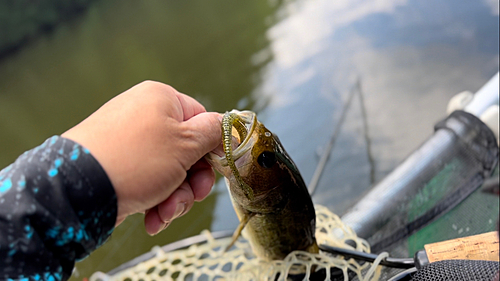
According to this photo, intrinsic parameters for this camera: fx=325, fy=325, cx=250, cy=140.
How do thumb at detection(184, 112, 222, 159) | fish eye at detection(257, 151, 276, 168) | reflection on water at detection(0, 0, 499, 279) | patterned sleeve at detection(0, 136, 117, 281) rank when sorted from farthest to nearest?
reflection on water at detection(0, 0, 499, 279), fish eye at detection(257, 151, 276, 168), thumb at detection(184, 112, 222, 159), patterned sleeve at detection(0, 136, 117, 281)

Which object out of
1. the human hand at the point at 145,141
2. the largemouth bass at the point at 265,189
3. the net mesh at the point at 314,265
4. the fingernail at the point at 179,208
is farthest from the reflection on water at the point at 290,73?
the human hand at the point at 145,141

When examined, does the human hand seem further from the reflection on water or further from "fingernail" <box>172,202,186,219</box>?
the reflection on water

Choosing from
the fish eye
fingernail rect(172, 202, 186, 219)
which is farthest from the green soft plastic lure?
fingernail rect(172, 202, 186, 219)

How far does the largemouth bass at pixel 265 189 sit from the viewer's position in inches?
54.4

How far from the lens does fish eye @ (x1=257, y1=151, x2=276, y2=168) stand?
146cm

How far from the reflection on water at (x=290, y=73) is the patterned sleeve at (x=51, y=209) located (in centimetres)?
343

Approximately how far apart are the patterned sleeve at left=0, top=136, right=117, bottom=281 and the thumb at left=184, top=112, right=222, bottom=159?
351 mm

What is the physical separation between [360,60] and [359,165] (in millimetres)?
2922

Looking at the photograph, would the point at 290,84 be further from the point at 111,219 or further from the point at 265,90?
the point at 111,219

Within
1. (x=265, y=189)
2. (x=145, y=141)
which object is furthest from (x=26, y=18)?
(x=145, y=141)

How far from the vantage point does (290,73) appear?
703cm

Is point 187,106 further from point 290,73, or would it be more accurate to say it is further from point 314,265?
point 290,73

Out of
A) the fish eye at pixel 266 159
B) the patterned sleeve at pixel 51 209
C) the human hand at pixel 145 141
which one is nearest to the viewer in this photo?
the patterned sleeve at pixel 51 209

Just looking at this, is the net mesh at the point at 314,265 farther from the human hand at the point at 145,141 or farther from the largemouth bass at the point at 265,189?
the human hand at the point at 145,141
